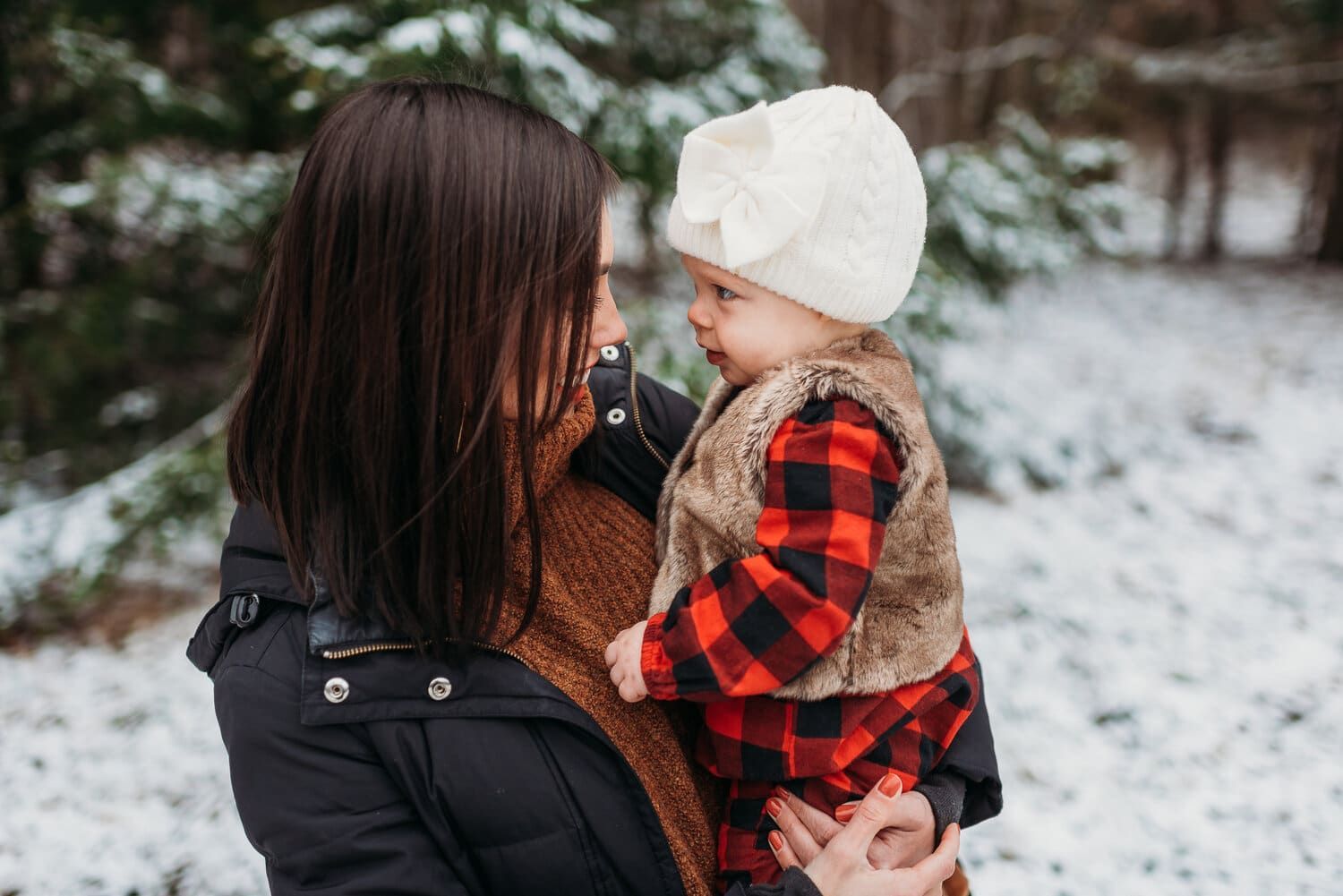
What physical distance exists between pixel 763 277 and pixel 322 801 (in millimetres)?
923

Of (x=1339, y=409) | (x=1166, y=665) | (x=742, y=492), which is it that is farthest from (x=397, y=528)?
(x=1339, y=409)

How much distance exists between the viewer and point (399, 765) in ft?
3.79

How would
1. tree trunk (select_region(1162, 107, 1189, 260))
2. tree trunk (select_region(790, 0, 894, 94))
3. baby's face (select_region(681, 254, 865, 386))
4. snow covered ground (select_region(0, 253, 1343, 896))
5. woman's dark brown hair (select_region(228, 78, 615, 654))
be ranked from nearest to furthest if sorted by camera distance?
woman's dark brown hair (select_region(228, 78, 615, 654)), baby's face (select_region(681, 254, 865, 386)), snow covered ground (select_region(0, 253, 1343, 896)), tree trunk (select_region(790, 0, 894, 94)), tree trunk (select_region(1162, 107, 1189, 260))

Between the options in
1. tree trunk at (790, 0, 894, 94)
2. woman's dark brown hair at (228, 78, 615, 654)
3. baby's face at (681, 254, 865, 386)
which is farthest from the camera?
tree trunk at (790, 0, 894, 94)

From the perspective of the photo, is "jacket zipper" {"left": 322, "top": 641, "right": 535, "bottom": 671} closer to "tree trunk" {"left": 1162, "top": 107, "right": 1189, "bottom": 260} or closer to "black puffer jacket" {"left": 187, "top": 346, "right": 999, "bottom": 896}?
"black puffer jacket" {"left": 187, "top": 346, "right": 999, "bottom": 896}

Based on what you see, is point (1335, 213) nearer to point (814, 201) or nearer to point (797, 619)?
point (814, 201)

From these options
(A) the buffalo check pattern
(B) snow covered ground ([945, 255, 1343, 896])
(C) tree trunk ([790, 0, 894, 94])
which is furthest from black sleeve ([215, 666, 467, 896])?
(C) tree trunk ([790, 0, 894, 94])

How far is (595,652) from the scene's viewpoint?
1.29 m

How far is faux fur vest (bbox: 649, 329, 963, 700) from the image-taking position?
1.29m

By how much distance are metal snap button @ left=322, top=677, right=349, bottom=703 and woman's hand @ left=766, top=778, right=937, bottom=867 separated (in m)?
0.61

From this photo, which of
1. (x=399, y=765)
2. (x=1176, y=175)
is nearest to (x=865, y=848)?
(x=399, y=765)

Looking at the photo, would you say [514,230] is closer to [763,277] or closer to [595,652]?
[763,277]

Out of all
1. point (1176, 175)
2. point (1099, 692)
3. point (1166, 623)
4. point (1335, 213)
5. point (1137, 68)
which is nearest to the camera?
point (1099, 692)

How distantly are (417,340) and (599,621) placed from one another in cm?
48
